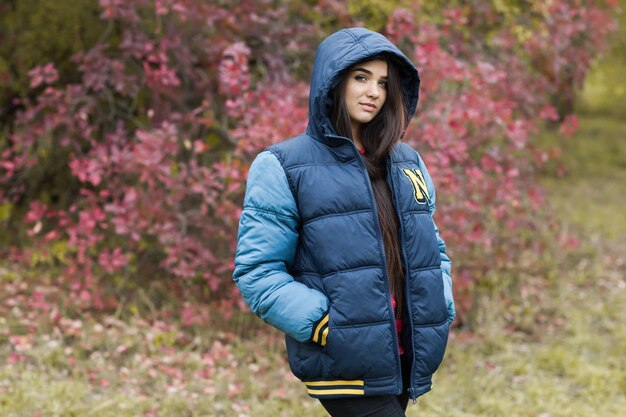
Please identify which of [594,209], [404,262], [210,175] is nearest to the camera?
[404,262]

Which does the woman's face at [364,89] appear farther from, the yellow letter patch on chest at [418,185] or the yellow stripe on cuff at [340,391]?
the yellow stripe on cuff at [340,391]

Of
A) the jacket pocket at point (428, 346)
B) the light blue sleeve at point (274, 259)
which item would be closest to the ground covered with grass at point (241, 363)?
the jacket pocket at point (428, 346)

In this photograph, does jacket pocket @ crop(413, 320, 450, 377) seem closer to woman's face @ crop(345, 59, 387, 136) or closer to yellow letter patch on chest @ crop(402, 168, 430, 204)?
yellow letter patch on chest @ crop(402, 168, 430, 204)

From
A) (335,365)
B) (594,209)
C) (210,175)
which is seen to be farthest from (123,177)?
(594,209)

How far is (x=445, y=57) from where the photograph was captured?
18.4 feet

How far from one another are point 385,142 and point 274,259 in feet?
1.84

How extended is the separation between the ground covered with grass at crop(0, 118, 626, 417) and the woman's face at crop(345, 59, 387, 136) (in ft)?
8.38

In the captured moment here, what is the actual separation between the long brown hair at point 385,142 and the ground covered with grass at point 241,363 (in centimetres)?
232

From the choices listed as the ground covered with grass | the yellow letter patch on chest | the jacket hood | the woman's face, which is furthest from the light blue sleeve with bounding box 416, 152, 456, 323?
the ground covered with grass

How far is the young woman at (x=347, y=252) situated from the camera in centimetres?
229

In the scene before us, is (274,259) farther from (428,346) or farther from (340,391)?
(428,346)

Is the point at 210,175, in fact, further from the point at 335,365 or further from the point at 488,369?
the point at 335,365

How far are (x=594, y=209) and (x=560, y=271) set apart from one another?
3775 mm

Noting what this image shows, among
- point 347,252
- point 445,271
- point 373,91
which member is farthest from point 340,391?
point 373,91
